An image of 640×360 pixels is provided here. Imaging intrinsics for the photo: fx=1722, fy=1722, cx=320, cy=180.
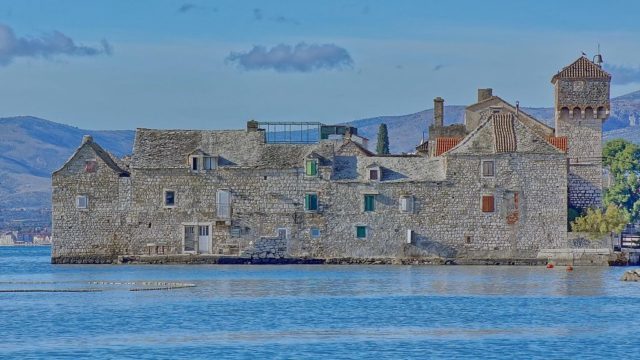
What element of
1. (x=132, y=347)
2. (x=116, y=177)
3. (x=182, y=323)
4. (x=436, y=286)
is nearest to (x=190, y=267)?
(x=116, y=177)

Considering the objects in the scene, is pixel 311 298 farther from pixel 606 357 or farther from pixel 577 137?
pixel 577 137

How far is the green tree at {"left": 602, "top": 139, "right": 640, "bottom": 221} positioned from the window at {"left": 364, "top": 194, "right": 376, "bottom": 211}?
113 ft

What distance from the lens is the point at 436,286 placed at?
7038cm

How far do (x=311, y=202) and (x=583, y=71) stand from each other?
16261mm

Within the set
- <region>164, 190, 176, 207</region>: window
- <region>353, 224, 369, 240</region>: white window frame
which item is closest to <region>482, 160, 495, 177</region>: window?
<region>353, 224, 369, 240</region>: white window frame

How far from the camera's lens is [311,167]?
86.4m

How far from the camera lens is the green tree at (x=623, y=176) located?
118125mm

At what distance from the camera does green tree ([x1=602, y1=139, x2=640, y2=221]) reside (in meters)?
118

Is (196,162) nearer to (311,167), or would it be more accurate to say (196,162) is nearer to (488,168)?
(311,167)

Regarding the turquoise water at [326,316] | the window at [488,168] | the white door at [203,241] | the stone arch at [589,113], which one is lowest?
the turquoise water at [326,316]

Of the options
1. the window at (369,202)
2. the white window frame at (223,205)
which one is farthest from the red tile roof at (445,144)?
the white window frame at (223,205)

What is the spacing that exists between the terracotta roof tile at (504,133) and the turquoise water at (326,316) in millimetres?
7568

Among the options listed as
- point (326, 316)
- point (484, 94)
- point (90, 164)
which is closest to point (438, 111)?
point (484, 94)

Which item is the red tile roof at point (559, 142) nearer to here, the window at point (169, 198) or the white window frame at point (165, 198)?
the white window frame at point (165, 198)
